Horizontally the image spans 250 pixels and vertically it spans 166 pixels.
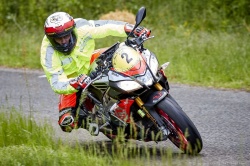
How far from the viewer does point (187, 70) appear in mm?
13508

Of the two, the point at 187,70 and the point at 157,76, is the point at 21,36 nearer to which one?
the point at 187,70

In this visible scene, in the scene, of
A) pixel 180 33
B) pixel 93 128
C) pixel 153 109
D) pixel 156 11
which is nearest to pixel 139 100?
pixel 153 109

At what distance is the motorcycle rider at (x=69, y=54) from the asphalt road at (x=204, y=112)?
33 centimetres

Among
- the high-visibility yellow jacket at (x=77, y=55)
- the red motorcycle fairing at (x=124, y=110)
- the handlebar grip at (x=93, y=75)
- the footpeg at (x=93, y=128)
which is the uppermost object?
the high-visibility yellow jacket at (x=77, y=55)

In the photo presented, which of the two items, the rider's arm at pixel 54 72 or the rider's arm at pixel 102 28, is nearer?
the rider's arm at pixel 54 72

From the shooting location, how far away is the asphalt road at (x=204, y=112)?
8.48m

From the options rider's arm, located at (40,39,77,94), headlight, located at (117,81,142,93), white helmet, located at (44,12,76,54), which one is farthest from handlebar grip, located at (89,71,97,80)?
headlight, located at (117,81,142,93)

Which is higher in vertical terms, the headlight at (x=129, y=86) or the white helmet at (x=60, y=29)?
the white helmet at (x=60, y=29)

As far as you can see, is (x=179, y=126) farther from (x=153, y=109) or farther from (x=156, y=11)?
(x=156, y=11)

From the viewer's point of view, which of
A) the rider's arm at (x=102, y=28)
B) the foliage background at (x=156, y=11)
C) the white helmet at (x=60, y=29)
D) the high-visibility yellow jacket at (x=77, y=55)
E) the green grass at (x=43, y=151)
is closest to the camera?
the green grass at (x=43, y=151)

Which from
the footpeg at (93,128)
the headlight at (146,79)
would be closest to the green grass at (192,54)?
the footpeg at (93,128)

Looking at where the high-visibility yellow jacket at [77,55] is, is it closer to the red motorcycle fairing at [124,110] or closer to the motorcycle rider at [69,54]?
the motorcycle rider at [69,54]

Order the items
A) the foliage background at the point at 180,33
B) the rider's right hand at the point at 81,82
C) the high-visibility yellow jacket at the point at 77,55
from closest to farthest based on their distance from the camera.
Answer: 1. the rider's right hand at the point at 81,82
2. the high-visibility yellow jacket at the point at 77,55
3. the foliage background at the point at 180,33

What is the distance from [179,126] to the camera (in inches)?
316
